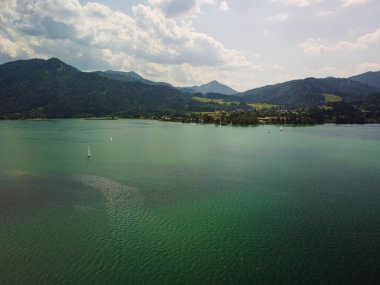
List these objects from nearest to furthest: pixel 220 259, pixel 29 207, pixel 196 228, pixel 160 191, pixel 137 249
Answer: pixel 220 259
pixel 137 249
pixel 196 228
pixel 29 207
pixel 160 191

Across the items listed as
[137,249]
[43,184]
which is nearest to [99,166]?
[43,184]

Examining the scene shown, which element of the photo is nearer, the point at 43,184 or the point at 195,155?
the point at 43,184

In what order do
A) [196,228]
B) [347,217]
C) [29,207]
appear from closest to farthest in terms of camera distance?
[196,228] → [347,217] → [29,207]

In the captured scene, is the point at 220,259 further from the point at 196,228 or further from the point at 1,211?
the point at 1,211

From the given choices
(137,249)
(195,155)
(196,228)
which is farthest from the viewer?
(195,155)

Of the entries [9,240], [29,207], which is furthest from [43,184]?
[9,240]

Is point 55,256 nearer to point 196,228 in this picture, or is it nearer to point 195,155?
point 196,228
